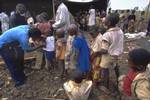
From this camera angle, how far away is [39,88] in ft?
27.6

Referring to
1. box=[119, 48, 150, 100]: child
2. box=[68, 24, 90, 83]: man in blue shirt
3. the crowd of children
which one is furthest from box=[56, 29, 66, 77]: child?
box=[119, 48, 150, 100]: child

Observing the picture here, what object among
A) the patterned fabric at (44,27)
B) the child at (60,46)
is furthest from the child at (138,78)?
the patterned fabric at (44,27)

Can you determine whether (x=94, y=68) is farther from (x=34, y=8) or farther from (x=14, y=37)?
(x=34, y=8)

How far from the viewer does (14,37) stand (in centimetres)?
808

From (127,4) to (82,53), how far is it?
12498 millimetres

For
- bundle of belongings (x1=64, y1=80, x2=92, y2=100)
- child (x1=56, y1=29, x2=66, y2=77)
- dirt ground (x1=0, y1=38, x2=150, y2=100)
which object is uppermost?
child (x1=56, y1=29, x2=66, y2=77)

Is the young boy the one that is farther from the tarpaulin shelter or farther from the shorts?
the tarpaulin shelter

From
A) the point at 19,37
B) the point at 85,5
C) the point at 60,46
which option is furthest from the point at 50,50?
the point at 85,5

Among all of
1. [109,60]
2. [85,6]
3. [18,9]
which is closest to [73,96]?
[109,60]

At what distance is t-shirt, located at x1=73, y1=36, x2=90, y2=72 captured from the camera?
306 inches

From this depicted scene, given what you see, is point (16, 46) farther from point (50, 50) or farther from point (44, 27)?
point (44, 27)

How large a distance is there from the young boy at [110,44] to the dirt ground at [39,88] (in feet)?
1.71

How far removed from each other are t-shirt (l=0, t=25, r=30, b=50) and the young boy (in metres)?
1.43

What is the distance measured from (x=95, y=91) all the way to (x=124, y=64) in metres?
2.61
